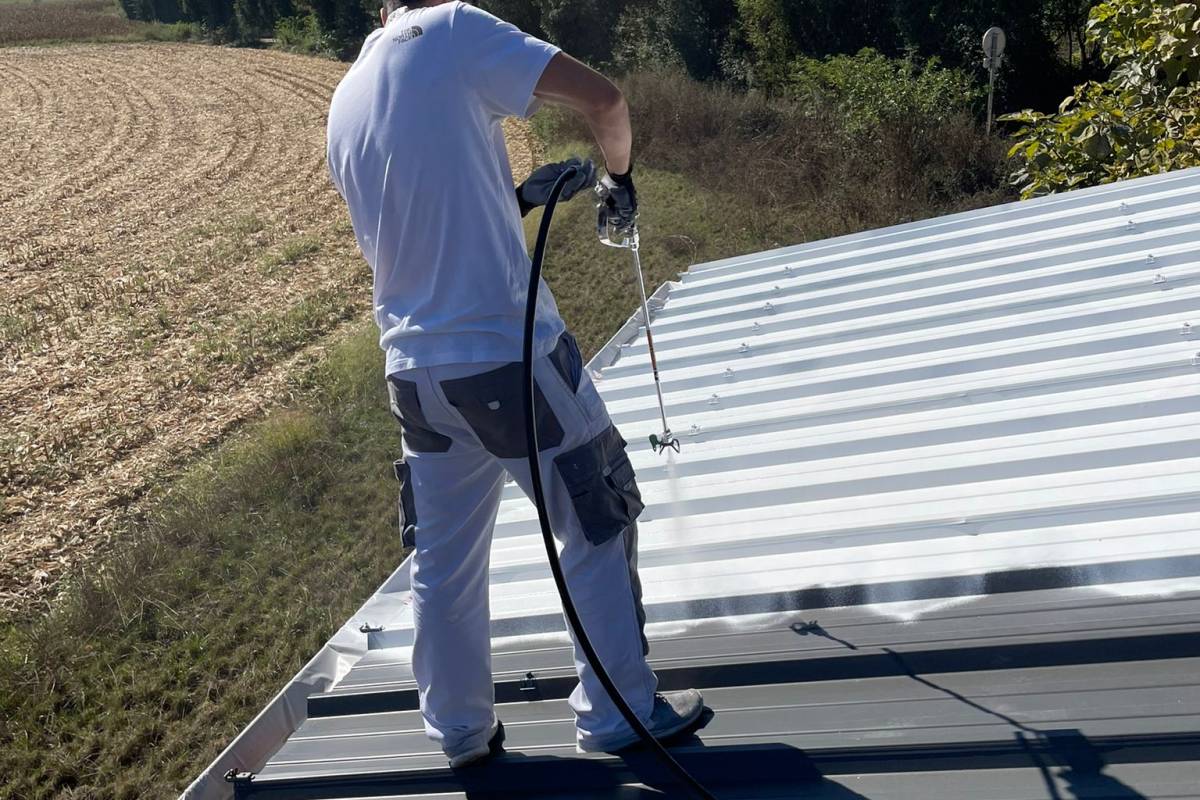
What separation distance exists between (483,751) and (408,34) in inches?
69.0

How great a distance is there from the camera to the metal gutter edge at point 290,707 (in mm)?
3426

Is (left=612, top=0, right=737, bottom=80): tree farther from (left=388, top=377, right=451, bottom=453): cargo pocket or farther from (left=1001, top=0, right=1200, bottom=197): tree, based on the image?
(left=388, top=377, right=451, bottom=453): cargo pocket

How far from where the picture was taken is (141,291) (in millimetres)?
13852

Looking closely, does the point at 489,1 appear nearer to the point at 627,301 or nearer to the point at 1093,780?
the point at 627,301

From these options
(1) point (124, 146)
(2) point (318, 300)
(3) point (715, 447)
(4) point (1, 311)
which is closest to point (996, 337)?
(3) point (715, 447)

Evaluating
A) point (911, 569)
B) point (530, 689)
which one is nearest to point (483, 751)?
point (530, 689)

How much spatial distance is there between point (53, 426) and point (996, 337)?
7.81 m

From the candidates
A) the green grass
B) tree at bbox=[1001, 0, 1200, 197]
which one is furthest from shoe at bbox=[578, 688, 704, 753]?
tree at bbox=[1001, 0, 1200, 197]

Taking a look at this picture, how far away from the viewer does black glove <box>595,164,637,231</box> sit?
125 inches

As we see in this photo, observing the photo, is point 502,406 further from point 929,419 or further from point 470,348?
point 929,419

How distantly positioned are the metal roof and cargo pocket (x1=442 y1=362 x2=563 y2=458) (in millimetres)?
849

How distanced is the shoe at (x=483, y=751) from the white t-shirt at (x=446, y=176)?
101 centimetres

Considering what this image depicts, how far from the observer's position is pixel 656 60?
23078 mm

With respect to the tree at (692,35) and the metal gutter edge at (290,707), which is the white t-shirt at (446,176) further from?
the tree at (692,35)
